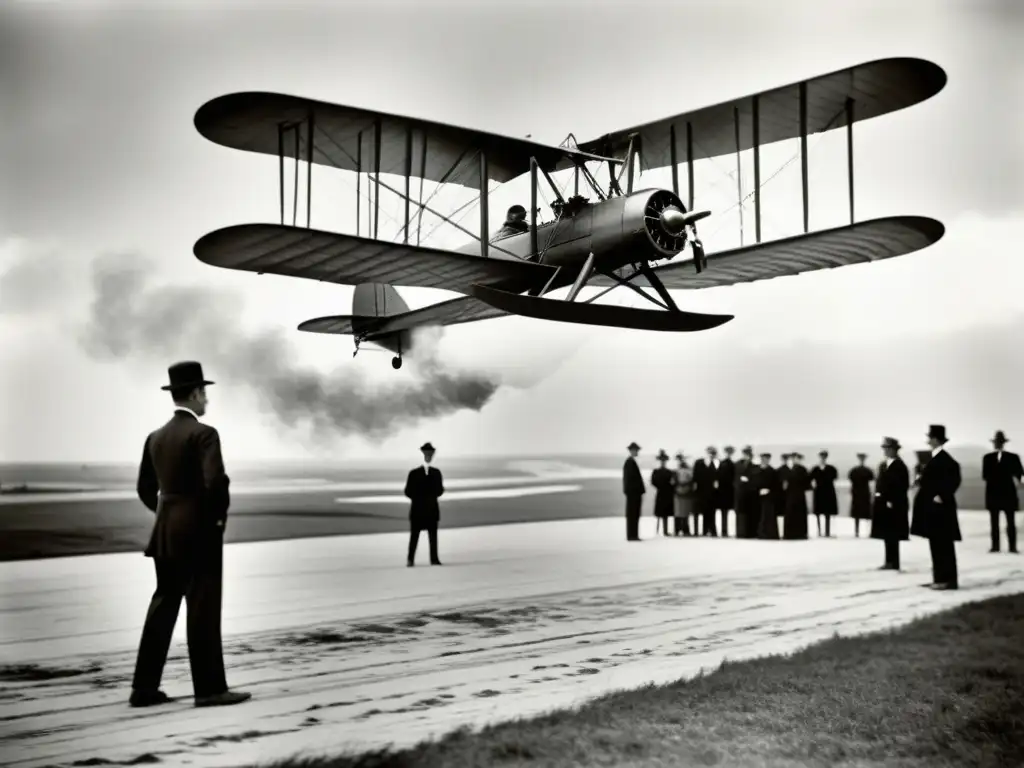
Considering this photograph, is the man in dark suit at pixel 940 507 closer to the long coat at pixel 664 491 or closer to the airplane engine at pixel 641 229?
the airplane engine at pixel 641 229

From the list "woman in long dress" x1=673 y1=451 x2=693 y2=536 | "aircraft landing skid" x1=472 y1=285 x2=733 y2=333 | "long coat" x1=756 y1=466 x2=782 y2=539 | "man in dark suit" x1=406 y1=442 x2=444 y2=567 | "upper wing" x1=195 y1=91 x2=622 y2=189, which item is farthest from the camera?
"woman in long dress" x1=673 y1=451 x2=693 y2=536

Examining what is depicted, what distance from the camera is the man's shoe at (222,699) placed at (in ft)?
13.0

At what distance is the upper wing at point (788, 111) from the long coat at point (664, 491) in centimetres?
685

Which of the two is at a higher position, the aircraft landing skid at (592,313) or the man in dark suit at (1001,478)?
the aircraft landing skid at (592,313)

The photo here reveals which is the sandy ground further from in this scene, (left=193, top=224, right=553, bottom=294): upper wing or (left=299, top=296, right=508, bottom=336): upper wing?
(left=193, top=224, right=553, bottom=294): upper wing

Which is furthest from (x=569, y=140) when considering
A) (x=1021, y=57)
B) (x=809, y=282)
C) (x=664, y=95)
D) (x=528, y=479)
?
(x=528, y=479)

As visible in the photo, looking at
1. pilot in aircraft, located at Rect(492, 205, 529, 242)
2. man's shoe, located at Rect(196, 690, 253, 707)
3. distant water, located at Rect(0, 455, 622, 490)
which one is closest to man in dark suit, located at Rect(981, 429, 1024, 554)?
distant water, located at Rect(0, 455, 622, 490)

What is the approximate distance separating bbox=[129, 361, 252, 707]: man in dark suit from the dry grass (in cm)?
83

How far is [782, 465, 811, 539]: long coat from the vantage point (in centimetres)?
1282

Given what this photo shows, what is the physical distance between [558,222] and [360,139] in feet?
5.15

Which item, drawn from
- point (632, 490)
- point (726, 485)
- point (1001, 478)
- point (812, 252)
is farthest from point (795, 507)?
point (812, 252)

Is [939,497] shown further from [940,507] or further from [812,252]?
[812,252]

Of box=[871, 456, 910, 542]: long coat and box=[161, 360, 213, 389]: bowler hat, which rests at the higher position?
box=[161, 360, 213, 389]: bowler hat

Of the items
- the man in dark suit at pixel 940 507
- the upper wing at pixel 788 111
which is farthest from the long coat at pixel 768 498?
the upper wing at pixel 788 111
